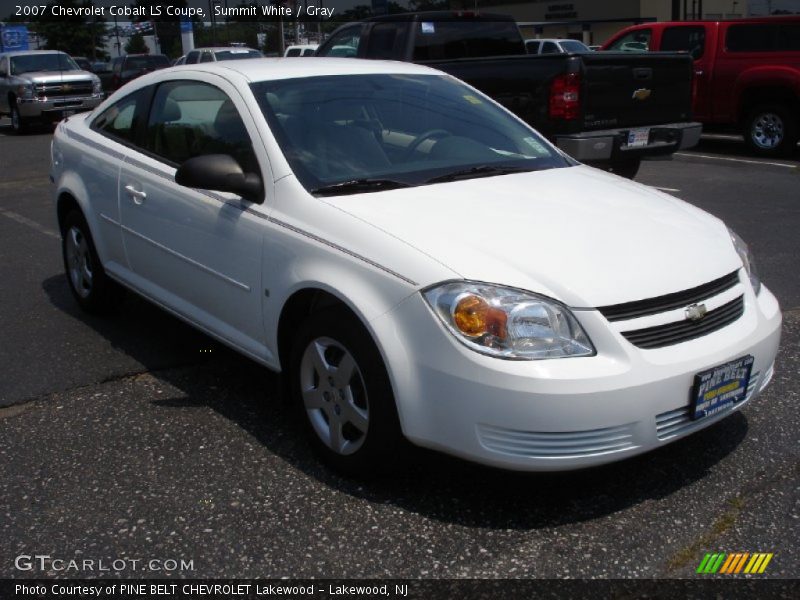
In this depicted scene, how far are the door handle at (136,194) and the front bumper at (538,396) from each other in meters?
2.00

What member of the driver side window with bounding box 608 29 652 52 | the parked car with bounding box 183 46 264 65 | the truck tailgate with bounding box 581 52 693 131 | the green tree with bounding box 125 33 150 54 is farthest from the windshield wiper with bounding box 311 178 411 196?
the green tree with bounding box 125 33 150 54

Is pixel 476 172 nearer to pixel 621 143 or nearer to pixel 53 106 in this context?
pixel 621 143

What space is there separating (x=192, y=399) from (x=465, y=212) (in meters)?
1.73

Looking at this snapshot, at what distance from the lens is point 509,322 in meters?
3.05

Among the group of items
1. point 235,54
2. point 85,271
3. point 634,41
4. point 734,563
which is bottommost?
point 734,563

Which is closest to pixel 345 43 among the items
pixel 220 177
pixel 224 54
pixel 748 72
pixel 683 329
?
pixel 748 72

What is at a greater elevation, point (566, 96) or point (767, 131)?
point (566, 96)

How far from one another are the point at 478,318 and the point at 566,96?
5601mm

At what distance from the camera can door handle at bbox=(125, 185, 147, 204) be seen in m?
4.68

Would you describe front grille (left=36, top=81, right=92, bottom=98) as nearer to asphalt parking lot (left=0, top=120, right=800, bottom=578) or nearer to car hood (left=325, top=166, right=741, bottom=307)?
asphalt parking lot (left=0, top=120, right=800, bottom=578)

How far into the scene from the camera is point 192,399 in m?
4.44

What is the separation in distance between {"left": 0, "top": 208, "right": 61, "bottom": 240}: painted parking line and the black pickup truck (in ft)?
13.4

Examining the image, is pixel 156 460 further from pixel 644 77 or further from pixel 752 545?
pixel 644 77

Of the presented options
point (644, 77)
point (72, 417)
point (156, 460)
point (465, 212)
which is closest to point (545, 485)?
point (465, 212)
